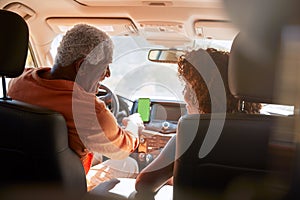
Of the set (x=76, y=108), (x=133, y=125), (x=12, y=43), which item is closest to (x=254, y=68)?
(x=76, y=108)

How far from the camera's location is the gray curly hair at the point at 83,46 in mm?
1827

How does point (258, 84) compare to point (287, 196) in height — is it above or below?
above

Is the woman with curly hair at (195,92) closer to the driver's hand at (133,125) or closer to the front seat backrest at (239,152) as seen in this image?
the front seat backrest at (239,152)

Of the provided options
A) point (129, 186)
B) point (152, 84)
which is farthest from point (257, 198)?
point (152, 84)

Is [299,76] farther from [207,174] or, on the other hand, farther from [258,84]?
[207,174]

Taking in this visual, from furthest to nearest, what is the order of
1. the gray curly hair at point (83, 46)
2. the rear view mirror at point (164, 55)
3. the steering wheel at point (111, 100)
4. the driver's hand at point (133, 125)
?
the steering wheel at point (111, 100) < the rear view mirror at point (164, 55) < the driver's hand at point (133, 125) < the gray curly hair at point (83, 46)

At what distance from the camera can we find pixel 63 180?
1586 mm

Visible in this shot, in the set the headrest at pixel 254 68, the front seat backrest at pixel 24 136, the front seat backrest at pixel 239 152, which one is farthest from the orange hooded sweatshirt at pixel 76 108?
the headrest at pixel 254 68

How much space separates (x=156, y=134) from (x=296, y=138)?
1318mm

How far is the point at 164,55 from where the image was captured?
8.48ft

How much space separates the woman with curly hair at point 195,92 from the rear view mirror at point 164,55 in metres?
0.81

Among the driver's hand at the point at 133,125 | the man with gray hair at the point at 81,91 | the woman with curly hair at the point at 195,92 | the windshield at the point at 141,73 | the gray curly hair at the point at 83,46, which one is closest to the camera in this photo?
the woman with curly hair at the point at 195,92

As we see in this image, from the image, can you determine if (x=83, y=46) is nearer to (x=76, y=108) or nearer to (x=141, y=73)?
(x=76, y=108)

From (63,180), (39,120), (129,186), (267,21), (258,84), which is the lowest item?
(129,186)
